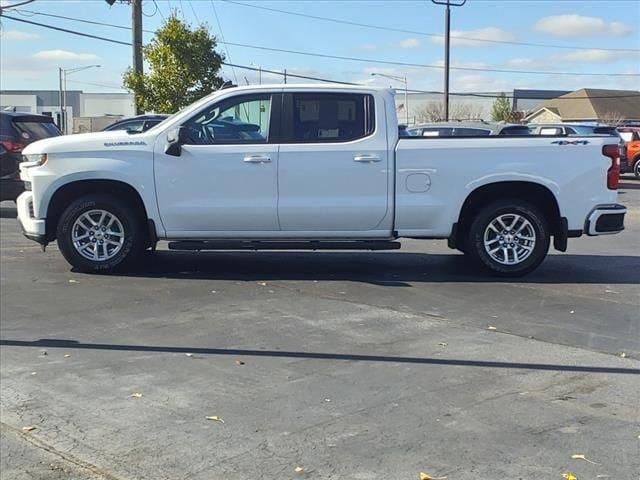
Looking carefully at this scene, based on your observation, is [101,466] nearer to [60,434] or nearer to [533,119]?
[60,434]

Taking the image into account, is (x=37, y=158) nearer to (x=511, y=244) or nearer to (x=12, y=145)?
(x=511, y=244)

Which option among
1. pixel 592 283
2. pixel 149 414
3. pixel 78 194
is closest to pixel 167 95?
pixel 78 194

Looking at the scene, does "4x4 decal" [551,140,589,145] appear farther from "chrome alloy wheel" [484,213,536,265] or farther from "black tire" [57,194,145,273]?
"black tire" [57,194,145,273]

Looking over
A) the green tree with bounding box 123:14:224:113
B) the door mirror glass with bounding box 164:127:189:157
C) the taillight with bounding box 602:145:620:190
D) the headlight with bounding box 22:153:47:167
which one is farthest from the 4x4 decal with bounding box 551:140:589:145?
the green tree with bounding box 123:14:224:113

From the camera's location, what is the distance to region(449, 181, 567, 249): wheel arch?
339 inches

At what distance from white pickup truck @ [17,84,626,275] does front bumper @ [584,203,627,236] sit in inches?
0.5

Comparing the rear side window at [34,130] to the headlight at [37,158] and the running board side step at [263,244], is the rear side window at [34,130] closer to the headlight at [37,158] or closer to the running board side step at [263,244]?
the headlight at [37,158]

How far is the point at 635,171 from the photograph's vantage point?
82.8 ft

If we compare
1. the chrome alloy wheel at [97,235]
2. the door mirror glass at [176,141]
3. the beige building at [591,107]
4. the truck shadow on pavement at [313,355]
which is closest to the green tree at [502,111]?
the beige building at [591,107]

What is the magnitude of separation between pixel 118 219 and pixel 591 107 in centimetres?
7425

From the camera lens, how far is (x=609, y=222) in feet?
28.2

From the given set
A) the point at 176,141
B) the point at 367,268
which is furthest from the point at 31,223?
the point at 367,268

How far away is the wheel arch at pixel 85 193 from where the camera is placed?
867cm

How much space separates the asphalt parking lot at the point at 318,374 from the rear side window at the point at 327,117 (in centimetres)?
152
